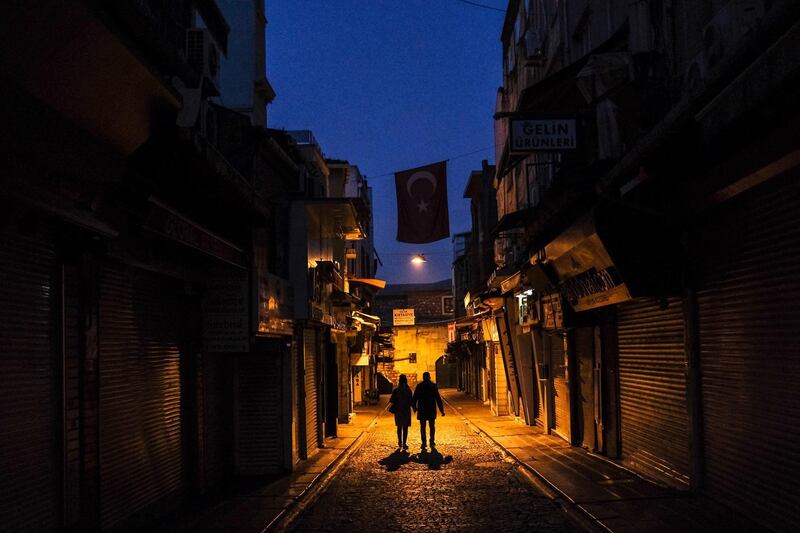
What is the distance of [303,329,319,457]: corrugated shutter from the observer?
56.7ft

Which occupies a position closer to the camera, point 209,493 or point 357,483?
point 209,493

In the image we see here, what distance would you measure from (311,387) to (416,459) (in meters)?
3.28

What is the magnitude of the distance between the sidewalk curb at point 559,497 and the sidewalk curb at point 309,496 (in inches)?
136

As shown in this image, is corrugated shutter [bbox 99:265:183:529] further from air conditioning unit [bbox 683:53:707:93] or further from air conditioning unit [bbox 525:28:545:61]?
air conditioning unit [bbox 525:28:545:61]

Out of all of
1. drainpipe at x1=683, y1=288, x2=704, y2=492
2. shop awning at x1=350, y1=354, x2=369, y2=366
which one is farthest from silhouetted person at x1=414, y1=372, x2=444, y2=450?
shop awning at x1=350, y1=354, x2=369, y2=366

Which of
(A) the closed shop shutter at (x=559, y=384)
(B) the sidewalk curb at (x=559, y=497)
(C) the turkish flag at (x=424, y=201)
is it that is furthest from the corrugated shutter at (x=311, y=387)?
(A) the closed shop shutter at (x=559, y=384)

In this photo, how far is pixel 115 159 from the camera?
7398 mm

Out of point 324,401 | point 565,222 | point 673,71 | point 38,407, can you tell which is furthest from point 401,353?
point 38,407

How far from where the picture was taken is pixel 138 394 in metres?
9.77

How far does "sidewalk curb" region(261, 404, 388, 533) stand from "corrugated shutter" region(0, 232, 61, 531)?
3.04m

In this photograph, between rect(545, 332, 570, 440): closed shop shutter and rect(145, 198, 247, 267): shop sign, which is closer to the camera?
rect(145, 198, 247, 267): shop sign

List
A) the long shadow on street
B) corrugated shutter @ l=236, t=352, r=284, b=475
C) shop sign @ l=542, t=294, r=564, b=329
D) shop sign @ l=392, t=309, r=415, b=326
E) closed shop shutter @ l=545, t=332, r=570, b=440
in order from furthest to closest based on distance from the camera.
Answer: shop sign @ l=392, t=309, r=415, b=326, closed shop shutter @ l=545, t=332, r=570, b=440, shop sign @ l=542, t=294, r=564, b=329, the long shadow on street, corrugated shutter @ l=236, t=352, r=284, b=475

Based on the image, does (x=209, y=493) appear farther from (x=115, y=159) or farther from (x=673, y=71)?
(x=673, y=71)

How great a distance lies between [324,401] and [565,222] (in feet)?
26.5
